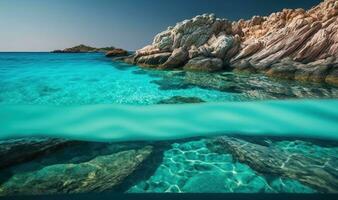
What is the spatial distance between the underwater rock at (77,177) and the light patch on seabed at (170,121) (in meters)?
1.66

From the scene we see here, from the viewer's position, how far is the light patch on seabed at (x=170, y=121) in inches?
324

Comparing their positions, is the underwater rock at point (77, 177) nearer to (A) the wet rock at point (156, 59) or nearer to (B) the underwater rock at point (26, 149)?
(B) the underwater rock at point (26, 149)

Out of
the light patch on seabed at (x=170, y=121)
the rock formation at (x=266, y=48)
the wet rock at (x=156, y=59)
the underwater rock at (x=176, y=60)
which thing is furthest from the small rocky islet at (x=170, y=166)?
the wet rock at (x=156, y=59)

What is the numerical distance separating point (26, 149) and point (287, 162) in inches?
253

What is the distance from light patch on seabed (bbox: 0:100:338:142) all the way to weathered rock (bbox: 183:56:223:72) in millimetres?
17018

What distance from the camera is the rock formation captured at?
75.6 ft

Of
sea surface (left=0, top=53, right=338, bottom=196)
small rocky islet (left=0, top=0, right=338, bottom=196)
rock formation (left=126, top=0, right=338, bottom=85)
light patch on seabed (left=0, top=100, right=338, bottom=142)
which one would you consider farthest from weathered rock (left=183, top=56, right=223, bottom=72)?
small rocky islet (left=0, top=0, right=338, bottom=196)

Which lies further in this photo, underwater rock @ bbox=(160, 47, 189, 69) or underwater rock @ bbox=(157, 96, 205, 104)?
underwater rock @ bbox=(160, 47, 189, 69)

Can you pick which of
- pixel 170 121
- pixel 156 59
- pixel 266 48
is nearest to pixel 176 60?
pixel 156 59

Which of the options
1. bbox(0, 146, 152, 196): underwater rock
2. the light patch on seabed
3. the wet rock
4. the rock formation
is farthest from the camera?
the wet rock

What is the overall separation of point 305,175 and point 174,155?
302 cm

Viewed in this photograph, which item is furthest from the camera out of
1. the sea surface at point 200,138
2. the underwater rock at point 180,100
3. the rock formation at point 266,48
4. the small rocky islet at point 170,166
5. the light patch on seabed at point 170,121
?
the rock formation at point 266,48

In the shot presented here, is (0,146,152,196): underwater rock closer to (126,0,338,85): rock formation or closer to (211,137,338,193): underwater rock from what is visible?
(211,137,338,193): underwater rock

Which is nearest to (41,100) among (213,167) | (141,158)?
(141,158)
